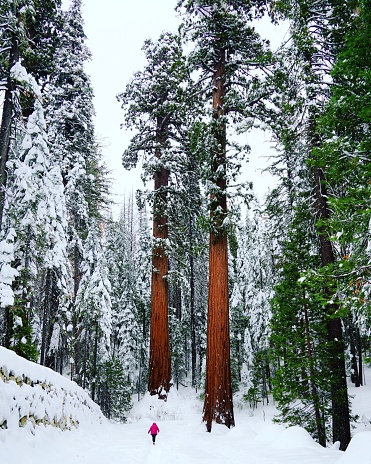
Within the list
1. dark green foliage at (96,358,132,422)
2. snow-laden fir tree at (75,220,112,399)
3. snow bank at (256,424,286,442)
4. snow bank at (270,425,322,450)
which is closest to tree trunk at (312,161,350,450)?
snow bank at (256,424,286,442)

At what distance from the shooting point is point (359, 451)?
3631 millimetres

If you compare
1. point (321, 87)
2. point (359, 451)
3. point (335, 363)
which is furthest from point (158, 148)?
point (359, 451)

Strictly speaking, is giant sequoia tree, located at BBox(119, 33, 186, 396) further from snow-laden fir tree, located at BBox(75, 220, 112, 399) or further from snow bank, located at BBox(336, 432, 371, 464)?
snow bank, located at BBox(336, 432, 371, 464)

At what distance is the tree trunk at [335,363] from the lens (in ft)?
28.3

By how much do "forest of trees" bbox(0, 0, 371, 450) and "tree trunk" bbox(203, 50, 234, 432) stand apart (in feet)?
0.14

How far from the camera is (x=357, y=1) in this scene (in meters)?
8.13

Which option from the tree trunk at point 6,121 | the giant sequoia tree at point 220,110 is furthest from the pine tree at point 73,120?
the giant sequoia tree at point 220,110

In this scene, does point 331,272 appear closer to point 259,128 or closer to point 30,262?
point 259,128

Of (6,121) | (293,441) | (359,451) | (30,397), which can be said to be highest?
(6,121)

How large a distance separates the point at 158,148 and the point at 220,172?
5398mm

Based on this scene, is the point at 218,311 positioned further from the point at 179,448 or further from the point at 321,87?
the point at 321,87

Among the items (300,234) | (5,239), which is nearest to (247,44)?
(300,234)

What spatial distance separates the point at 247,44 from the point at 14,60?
7074mm

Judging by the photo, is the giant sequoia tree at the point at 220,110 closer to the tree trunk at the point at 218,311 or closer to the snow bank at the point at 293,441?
the tree trunk at the point at 218,311
